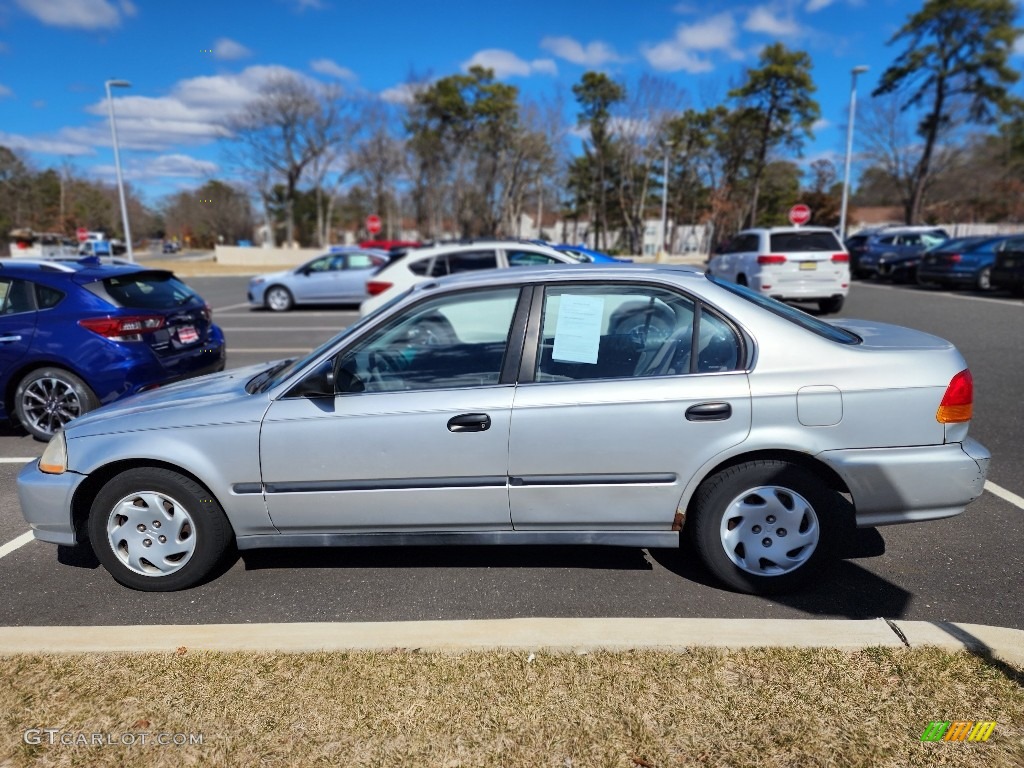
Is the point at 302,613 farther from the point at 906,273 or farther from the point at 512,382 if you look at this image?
the point at 906,273

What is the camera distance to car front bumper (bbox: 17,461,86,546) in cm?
341

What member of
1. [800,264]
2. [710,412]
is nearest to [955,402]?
[710,412]

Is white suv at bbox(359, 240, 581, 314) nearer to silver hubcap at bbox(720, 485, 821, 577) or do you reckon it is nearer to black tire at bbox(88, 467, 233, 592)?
black tire at bbox(88, 467, 233, 592)

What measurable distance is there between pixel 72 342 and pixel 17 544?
2296 millimetres

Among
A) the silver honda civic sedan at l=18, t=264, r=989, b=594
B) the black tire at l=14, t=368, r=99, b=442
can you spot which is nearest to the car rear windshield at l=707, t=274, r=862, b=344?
the silver honda civic sedan at l=18, t=264, r=989, b=594

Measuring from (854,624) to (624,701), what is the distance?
3.68 ft

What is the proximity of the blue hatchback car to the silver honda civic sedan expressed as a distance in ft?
8.72

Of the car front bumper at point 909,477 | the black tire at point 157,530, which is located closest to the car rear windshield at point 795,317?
the car front bumper at point 909,477

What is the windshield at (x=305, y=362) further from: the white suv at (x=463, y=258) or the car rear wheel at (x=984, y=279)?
the car rear wheel at (x=984, y=279)

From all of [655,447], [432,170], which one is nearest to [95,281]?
[655,447]

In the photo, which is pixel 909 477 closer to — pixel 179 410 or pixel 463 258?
pixel 179 410

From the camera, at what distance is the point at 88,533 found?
348 cm

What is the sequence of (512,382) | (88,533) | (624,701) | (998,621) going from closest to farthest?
(624,701), (998,621), (512,382), (88,533)

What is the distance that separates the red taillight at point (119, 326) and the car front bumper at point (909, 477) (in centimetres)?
550
